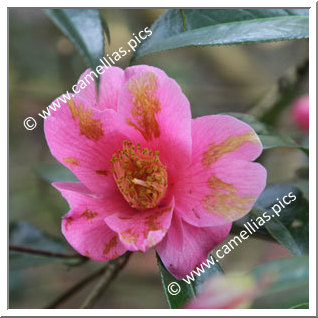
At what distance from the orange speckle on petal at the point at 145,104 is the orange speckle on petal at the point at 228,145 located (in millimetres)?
67

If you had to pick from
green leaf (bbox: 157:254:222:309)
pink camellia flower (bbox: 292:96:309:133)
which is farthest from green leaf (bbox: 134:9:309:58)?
pink camellia flower (bbox: 292:96:309:133)

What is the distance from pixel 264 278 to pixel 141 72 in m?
0.26

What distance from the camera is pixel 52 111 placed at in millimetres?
665

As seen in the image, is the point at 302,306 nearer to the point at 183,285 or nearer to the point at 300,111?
the point at 183,285

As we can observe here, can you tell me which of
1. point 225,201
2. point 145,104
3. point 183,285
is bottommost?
point 183,285

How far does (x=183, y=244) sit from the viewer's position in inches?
25.3

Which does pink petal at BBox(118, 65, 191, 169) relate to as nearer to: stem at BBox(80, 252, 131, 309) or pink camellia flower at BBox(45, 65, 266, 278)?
pink camellia flower at BBox(45, 65, 266, 278)

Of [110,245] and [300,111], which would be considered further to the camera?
[300,111]

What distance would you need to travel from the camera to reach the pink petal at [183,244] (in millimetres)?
642

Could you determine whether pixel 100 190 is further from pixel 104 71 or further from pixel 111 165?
pixel 104 71

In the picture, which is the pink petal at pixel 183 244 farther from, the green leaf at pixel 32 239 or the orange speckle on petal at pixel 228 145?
the green leaf at pixel 32 239

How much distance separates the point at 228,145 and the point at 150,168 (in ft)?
0.34

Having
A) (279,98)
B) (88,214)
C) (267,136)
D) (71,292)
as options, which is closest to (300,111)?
(279,98)

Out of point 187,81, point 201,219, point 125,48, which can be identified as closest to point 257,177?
point 201,219
